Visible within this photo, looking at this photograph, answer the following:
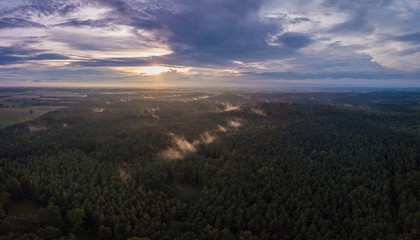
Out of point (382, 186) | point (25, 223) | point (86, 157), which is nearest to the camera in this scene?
point (25, 223)

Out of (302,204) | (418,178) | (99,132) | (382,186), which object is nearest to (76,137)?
(99,132)

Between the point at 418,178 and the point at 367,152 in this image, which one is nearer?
the point at 418,178

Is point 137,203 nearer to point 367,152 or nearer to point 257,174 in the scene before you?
point 257,174

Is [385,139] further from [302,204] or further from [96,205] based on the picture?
[96,205]

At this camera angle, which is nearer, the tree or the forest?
the tree

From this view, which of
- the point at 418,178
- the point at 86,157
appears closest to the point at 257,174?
the point at 418,178

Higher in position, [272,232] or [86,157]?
[86,157]

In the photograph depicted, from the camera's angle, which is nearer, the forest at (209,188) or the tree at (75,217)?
the tree at (75,217)

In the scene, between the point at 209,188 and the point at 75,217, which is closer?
the point at 75,217

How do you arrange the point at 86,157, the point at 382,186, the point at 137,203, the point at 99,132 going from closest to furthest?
the point at 137,203 → the point at 382,186 → the point at 86,157 → the point at 99,132
